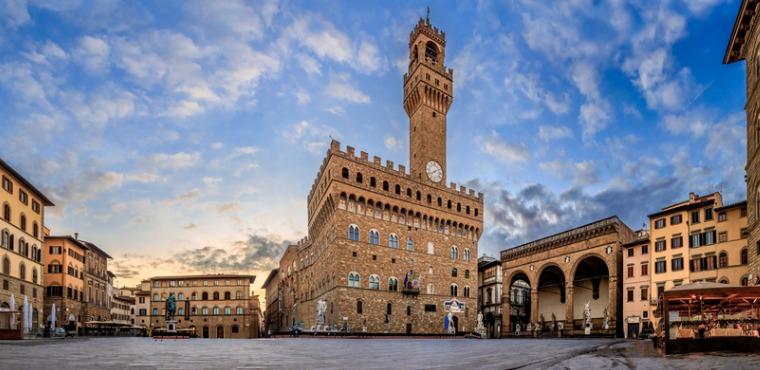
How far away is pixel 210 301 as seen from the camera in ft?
296

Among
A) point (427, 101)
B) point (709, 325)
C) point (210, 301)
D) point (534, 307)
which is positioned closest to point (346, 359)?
point (709, 325)

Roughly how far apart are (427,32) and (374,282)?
28278mm

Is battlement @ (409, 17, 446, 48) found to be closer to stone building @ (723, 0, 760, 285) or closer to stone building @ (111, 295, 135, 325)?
stone building @ (723, 0, 760, 285)

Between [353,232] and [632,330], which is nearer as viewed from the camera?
[632,330]

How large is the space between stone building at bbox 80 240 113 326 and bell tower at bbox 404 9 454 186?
43.4 m

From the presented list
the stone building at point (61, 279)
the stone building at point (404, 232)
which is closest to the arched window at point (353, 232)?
the stone building at point (404, 232)

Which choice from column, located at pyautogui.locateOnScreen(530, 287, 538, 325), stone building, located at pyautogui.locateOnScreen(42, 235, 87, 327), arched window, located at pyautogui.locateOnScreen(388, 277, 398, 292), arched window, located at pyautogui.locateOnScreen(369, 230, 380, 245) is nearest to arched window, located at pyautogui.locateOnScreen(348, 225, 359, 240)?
arched window, located at pyautogui.locateOnScreen(369, 230, 380, 245)

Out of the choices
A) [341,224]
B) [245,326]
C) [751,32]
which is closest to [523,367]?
[751,32]

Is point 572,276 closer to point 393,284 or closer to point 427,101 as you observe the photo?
point 393,284

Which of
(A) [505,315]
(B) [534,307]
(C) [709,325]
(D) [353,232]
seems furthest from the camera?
Result: (A) [505,315]

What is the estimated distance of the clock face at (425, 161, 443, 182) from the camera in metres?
56.0

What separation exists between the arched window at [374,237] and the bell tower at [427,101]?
27.2ft

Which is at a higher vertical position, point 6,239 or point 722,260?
point 6,239

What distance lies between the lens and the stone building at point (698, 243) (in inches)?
1560
